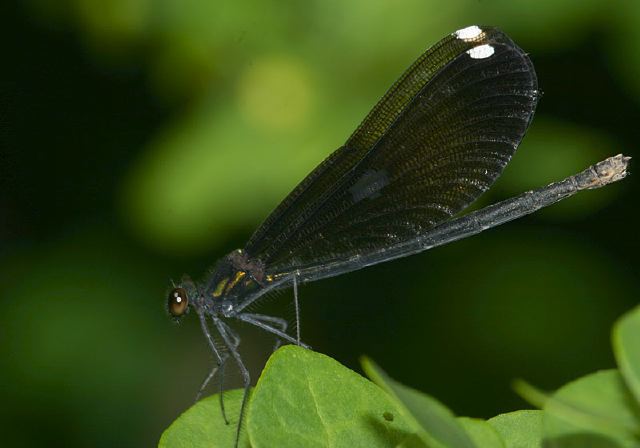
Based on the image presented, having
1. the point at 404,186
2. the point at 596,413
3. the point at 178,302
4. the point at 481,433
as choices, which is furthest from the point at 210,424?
the point at 404,186

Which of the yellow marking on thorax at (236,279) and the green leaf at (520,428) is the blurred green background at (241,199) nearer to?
the yellow marking on thorax at (236,279)

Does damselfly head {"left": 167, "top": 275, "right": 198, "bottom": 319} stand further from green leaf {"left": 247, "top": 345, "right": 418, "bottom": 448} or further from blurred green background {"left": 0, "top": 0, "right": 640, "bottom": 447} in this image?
green leaf {"left": 247, "top": 345, "right": 418, "bottom": 448}

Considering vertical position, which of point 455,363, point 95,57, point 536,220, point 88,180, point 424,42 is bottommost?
point 455,363

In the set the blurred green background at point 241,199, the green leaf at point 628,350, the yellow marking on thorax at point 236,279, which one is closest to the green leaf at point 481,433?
the green leaf at point 628,350

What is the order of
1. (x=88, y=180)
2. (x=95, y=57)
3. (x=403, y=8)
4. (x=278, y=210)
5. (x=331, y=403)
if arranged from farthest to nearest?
(x=88, y=180) → (x=95, y=57) → (x=403, y=8) → (x=278, y=210) → (x=331, y=403)

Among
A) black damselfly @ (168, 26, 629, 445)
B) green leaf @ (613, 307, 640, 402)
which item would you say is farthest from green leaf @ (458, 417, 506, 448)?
black damselfly @ (168, 26, 629, 445)

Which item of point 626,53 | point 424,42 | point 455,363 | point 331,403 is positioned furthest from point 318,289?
point 331,403

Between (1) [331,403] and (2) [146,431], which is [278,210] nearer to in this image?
(1) [331,403]
